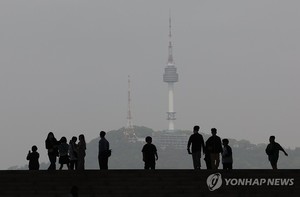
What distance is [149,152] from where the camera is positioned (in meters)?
26.6

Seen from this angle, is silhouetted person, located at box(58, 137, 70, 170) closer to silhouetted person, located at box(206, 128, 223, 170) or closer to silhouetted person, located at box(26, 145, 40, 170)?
silhouetted person, located at box(26, 145, 40, 170)

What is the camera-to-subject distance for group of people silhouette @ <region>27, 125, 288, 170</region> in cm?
2659

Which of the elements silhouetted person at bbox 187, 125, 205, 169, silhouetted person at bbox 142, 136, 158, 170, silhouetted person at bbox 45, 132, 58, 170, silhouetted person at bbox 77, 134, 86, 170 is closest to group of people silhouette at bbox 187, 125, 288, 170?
silhouetted person at bbox 187, 125, 205, 169

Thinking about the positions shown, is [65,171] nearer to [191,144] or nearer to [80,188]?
[80,188]

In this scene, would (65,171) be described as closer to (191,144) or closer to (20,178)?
(20,178)

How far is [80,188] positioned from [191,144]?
3.72 m

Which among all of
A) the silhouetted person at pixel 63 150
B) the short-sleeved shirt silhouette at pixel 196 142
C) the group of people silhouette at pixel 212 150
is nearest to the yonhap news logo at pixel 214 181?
the group of people silhouette at pixel 212 150

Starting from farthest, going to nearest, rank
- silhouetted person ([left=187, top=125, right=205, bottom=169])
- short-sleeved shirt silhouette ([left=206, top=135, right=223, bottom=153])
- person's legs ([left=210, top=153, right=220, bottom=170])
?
person's legs ([left=210, top=153, right=220, bottom=170]) < short-sleeved shirt silhouette ([left=206, top=135, right=223, bottom=153]) < silhouetted person ([left=187, top=125, right=205, bottom=169])

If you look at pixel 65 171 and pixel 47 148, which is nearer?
pixel 65 171

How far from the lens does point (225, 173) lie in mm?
26125

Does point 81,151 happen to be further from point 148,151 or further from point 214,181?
point 214,181

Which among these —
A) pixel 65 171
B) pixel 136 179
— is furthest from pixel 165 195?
pixel 65 171

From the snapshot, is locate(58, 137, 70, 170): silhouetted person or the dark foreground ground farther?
locate(58, 137, 70, 170): silhouetted person

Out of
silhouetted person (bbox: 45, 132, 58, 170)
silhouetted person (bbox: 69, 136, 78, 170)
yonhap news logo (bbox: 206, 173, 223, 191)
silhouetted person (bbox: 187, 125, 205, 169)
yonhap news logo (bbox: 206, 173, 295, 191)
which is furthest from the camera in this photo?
silhouetted person (bbox: 45, 132, 58, 170)
